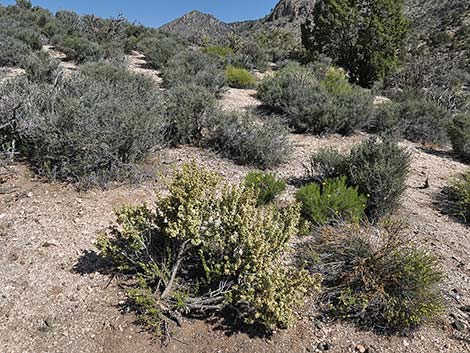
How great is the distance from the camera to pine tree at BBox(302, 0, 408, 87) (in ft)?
46.3

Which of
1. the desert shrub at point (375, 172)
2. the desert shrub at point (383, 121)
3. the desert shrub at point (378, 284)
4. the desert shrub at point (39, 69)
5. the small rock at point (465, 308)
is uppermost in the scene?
the desert shrub at point (39, 69)

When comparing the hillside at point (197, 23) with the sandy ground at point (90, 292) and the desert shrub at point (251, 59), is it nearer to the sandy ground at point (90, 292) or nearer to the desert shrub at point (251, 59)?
the desert shrub at point (251, 59)

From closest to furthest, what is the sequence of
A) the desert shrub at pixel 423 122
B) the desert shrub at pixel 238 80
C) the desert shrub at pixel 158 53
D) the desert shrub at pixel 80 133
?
the desert shrub at pixel 80 133 → the desert shrub at pixel 423 122 → the desert shrub at pixel 238 80 → the desert shrub at pixel 158 53

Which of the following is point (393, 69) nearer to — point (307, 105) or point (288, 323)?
point (307, 105)

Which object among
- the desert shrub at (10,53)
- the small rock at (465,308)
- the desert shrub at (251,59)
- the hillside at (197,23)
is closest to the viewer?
the small rock at (465,308)

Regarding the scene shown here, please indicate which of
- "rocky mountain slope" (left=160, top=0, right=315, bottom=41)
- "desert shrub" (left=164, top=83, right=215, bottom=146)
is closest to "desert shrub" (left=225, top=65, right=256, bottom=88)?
"desert shrub" (left=164, top=83, right=215, bottom=146)

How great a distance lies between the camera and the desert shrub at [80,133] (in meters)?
4.59

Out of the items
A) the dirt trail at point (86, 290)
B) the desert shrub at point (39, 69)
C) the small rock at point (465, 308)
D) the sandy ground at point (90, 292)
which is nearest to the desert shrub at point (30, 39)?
the desert shrub at point (39, 69)

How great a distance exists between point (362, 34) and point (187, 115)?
10.8 meters

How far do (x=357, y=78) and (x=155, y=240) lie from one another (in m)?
13.5

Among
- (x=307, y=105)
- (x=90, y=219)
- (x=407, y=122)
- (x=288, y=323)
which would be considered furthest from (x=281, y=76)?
(x=288, y=323)

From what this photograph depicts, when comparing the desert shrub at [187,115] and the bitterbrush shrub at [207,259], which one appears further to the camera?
the desert shrub at [187,115]

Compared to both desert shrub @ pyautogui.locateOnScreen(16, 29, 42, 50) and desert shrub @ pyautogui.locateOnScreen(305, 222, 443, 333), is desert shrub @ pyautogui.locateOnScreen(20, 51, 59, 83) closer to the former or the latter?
desert shrub @ pyautogui.locateOnScreen(16, 29, 42, 50)

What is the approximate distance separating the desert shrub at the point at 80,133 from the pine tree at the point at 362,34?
11.3 metres
